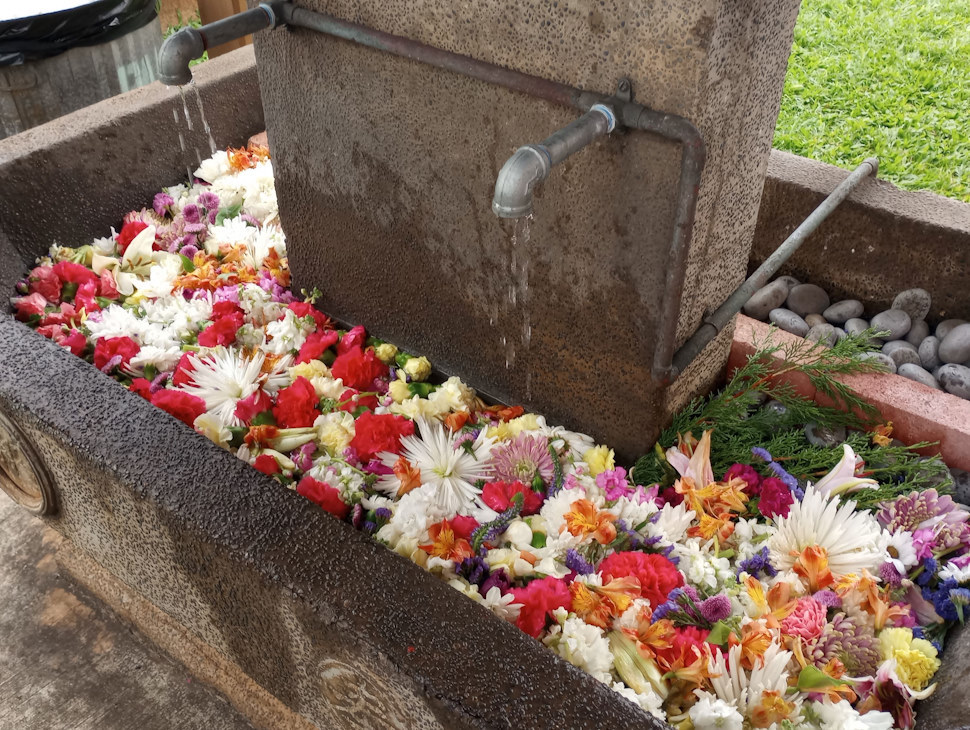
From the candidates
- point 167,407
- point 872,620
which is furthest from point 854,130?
point 167,407

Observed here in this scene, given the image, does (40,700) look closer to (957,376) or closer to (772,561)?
(772,561)

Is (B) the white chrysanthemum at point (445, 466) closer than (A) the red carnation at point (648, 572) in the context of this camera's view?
No

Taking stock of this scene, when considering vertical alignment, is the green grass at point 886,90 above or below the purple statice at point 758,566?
above

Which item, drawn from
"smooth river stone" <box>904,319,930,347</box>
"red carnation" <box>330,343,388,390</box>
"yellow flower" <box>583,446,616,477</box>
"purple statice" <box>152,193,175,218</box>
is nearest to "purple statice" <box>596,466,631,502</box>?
"yellow flower" <box>583,446,616,477</box>

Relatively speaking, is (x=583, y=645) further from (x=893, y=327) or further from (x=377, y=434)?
(x=893, y=327)

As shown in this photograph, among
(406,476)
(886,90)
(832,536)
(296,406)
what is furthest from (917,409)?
(886,90)

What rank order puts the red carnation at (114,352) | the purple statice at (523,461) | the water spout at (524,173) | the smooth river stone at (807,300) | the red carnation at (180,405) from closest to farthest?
the water spout at (524,173) < the purple statice at (523,461) < the red carnation at (180,405) < the red carnation at (114,352) < the smooth river stone at (807,300)

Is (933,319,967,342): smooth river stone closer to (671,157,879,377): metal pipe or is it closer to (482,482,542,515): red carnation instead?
(671,157,879,377): metal pipe

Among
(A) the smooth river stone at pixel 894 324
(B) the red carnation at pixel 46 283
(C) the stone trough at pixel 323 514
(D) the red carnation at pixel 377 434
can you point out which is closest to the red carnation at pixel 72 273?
(B) the red carnation at pixel 46 283

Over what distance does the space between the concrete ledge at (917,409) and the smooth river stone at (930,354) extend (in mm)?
311

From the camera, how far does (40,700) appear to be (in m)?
2.17

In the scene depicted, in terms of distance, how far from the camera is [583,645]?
1651mm

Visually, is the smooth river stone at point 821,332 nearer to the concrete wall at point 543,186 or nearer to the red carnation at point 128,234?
the concrete wall at point 543,186

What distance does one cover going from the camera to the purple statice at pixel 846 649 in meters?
1.64
